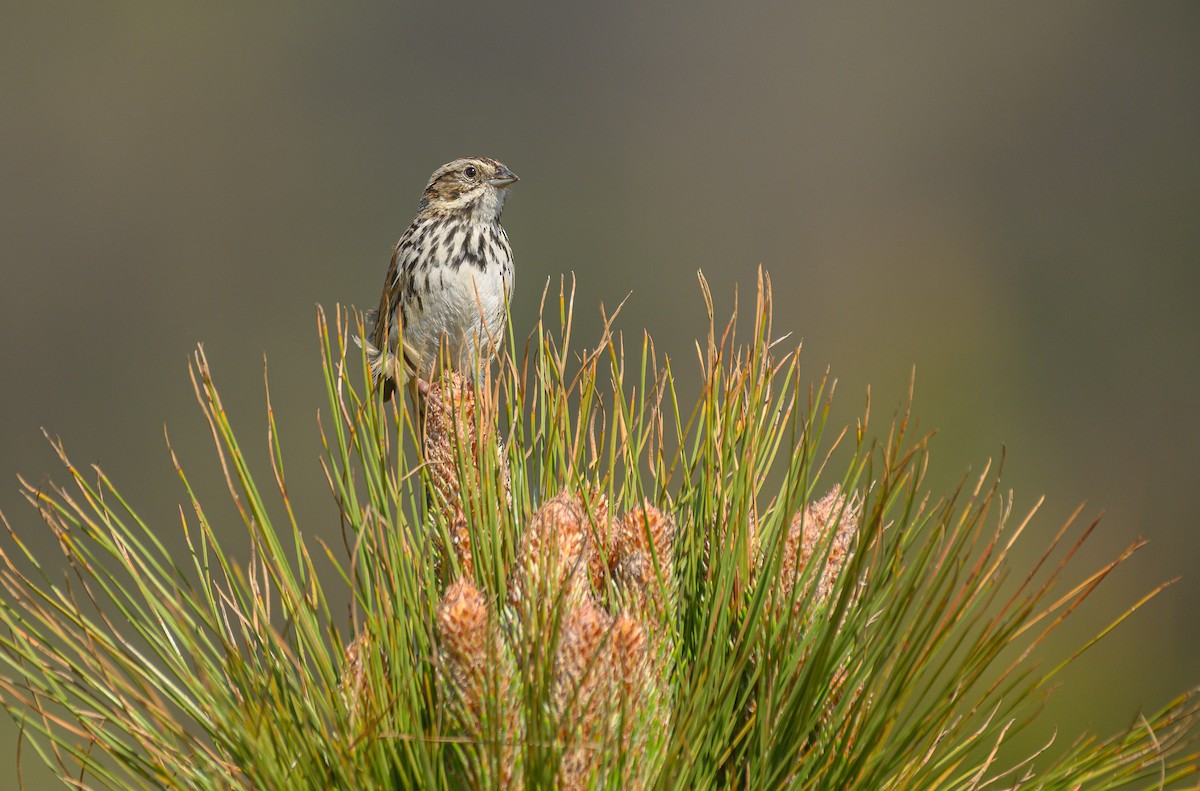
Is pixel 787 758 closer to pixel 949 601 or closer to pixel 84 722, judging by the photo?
pixel 949 601

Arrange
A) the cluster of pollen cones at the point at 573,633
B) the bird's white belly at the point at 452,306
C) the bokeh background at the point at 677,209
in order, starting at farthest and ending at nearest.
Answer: the bokeh background at the point at 677,209 < the bird's white belly at the point at 452,306 < the cluster of pollen cones at the point at 573,633

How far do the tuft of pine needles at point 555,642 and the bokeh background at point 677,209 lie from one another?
9522 millimetres

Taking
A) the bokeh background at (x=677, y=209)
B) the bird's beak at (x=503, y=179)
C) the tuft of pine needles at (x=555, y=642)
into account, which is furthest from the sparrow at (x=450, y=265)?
the bokeh background at (x=677, y=209)

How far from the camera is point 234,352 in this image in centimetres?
3067

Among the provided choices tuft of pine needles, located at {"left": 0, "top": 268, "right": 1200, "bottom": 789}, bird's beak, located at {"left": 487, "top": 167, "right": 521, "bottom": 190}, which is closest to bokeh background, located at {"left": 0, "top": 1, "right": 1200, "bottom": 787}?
bird's beak, located at {"left": 487, "top": 167, "right": 521, "bottom": 190}

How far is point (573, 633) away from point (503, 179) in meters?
2.43

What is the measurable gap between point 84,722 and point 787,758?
0.65 meters

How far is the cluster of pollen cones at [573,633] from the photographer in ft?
3.47

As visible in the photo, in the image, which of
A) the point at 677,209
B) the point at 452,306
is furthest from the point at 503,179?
the point at 677,209

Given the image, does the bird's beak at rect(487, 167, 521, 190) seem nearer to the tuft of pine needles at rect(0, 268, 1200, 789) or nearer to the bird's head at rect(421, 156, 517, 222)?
the bird's head at rect(421, 156, 517, 222)

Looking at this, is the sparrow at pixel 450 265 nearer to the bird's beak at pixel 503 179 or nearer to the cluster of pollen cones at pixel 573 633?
the bird's beak at pixel 503 179

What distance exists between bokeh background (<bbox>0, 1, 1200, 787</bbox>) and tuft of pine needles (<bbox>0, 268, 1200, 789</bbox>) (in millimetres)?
9522

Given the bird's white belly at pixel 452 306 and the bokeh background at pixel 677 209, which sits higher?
the bokeh background at pixel 677 209

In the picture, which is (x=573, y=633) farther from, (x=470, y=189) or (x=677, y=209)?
(x=677, y=209)
